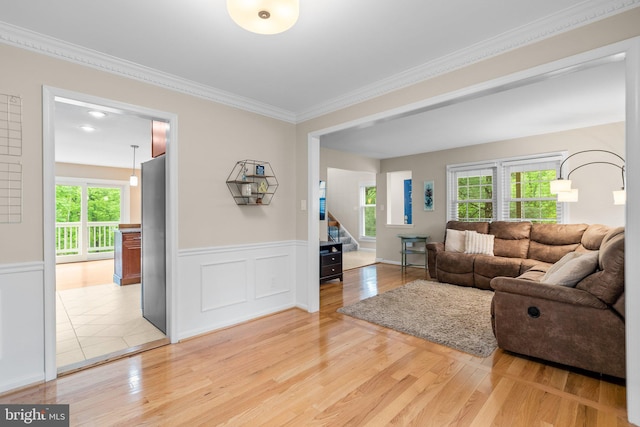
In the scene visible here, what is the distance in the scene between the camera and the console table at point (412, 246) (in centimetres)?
627

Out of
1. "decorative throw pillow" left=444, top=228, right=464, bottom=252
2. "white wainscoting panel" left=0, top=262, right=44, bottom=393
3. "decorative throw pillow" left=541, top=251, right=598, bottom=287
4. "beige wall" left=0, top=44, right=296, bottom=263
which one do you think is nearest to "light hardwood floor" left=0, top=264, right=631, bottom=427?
"white wainscoting panel" left=0, top=262, right=44, bottom=393

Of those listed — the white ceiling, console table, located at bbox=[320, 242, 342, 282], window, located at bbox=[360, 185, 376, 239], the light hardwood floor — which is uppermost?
the white ceiling

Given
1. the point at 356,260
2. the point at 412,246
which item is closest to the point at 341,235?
the point at 356,260

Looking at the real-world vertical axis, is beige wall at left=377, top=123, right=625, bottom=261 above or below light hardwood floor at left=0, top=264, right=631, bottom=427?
above

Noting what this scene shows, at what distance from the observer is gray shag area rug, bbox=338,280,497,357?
2.88 m

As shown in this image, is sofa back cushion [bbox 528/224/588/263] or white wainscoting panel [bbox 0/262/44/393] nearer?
white wainscoting panel [bbox 0/262/44/393]

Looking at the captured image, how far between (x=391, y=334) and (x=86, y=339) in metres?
3.01

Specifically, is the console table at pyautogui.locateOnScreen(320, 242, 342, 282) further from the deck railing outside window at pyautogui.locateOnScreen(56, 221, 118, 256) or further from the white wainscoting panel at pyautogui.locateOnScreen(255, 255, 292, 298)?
the deck railing outside window at pyautogui.locateOnScreen(56, 221, 118, 256)

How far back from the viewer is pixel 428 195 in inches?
254

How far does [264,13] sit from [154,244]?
2.76m

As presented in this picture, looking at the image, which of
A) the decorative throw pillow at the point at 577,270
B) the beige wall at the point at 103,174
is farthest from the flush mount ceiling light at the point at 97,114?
the decorative throw pillow at the point at 577,270

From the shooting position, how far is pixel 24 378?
2150 millimetres

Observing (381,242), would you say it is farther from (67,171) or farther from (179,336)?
(67,171)

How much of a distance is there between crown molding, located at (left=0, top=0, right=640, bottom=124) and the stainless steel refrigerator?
0.80 meters
